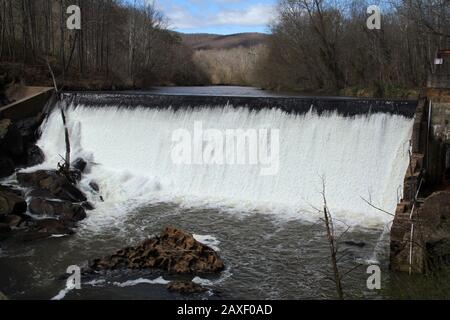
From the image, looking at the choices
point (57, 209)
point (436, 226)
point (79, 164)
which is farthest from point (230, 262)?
point (79, 164)

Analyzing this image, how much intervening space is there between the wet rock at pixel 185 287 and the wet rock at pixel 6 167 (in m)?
8.84

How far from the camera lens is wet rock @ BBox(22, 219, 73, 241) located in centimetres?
1183

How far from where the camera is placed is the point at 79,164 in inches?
653

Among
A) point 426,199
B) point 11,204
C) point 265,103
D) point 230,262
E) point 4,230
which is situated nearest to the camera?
point 426,199

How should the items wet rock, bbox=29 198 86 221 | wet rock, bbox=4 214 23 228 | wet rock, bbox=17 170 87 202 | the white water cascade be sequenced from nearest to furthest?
wet rock, bbox=4 214 23 228 → wet rock, bbox=29 198 86 221 → the white water cascade → wet rock, bbox=17 170 87 202

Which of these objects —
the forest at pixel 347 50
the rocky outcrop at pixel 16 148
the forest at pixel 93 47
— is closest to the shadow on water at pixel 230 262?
the rocky outcrop at pixel 16 148

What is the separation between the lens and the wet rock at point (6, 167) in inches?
615

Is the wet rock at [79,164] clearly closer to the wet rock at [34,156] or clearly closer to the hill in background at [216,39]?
the wet rock at [34,156]

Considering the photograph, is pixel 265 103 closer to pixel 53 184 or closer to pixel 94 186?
pixel 94 186

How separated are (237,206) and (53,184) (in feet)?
16.5

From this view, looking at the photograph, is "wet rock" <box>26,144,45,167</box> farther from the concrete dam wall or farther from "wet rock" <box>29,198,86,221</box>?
"wet rock" <box>29,198,86,221</box>

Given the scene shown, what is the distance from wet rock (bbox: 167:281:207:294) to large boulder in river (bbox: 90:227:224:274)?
2.25 feet

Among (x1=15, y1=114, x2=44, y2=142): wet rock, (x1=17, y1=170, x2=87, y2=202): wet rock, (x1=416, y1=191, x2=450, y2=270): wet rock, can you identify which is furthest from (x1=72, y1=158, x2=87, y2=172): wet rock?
(x1=416, y1=191, x2=450, y2=270): wet rock
